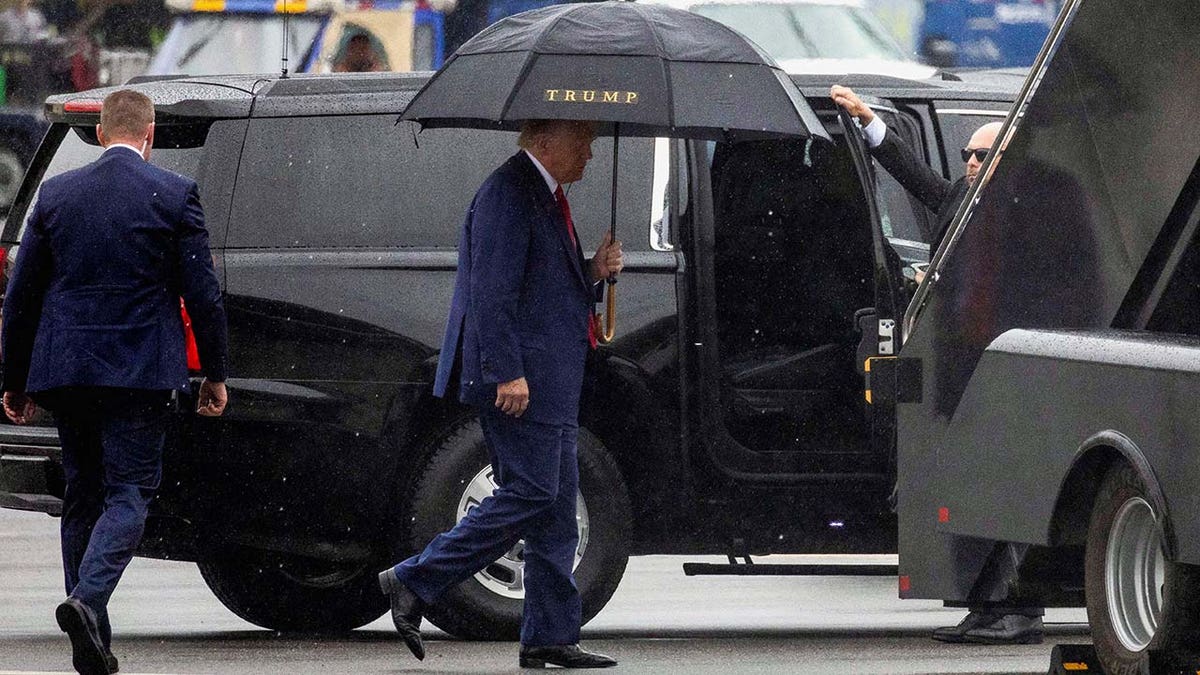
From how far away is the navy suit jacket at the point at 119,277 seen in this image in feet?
24.0

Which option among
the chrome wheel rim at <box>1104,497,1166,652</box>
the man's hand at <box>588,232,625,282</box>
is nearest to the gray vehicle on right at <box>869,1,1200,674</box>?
the chrome wheel rim at <box>1104,497,1166,652</box>

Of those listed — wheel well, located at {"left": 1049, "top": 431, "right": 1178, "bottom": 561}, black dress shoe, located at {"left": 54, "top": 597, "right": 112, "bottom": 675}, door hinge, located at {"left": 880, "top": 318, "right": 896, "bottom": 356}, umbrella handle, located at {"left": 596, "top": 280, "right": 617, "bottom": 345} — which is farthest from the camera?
door hinge, located at {"left": 880, "top": 318, "right": 896, "bottom": 356}

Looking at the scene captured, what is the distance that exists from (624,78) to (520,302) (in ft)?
2.36

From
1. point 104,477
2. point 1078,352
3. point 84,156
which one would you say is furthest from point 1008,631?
point 84,156

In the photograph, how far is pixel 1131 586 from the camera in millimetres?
6266

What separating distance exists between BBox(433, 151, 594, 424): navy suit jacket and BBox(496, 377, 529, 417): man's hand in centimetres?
2

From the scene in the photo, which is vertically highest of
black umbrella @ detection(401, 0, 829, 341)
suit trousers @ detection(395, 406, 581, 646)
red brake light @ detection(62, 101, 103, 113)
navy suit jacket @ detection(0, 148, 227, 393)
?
black umbrella @ detection(401, 0, 829, 341)

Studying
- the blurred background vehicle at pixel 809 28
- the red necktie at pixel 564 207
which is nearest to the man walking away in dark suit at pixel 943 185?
the red necktie at pixel 564 207

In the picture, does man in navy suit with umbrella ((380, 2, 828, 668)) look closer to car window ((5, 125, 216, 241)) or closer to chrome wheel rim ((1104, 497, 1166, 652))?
car window ((5, 125, 216, 241))

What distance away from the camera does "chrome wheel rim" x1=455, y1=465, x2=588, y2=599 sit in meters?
8.27

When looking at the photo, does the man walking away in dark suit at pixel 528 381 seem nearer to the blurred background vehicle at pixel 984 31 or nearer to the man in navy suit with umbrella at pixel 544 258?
the man in navy suit with umbrella at pixel 544 258

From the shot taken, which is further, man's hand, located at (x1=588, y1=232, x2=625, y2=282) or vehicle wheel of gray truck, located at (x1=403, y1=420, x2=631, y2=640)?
vehicle wheel of gray truck, located at (x1=403, y1=420, x2=631, y2=640)

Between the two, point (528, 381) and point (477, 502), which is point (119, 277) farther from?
point (477, 502)

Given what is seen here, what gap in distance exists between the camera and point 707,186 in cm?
846
